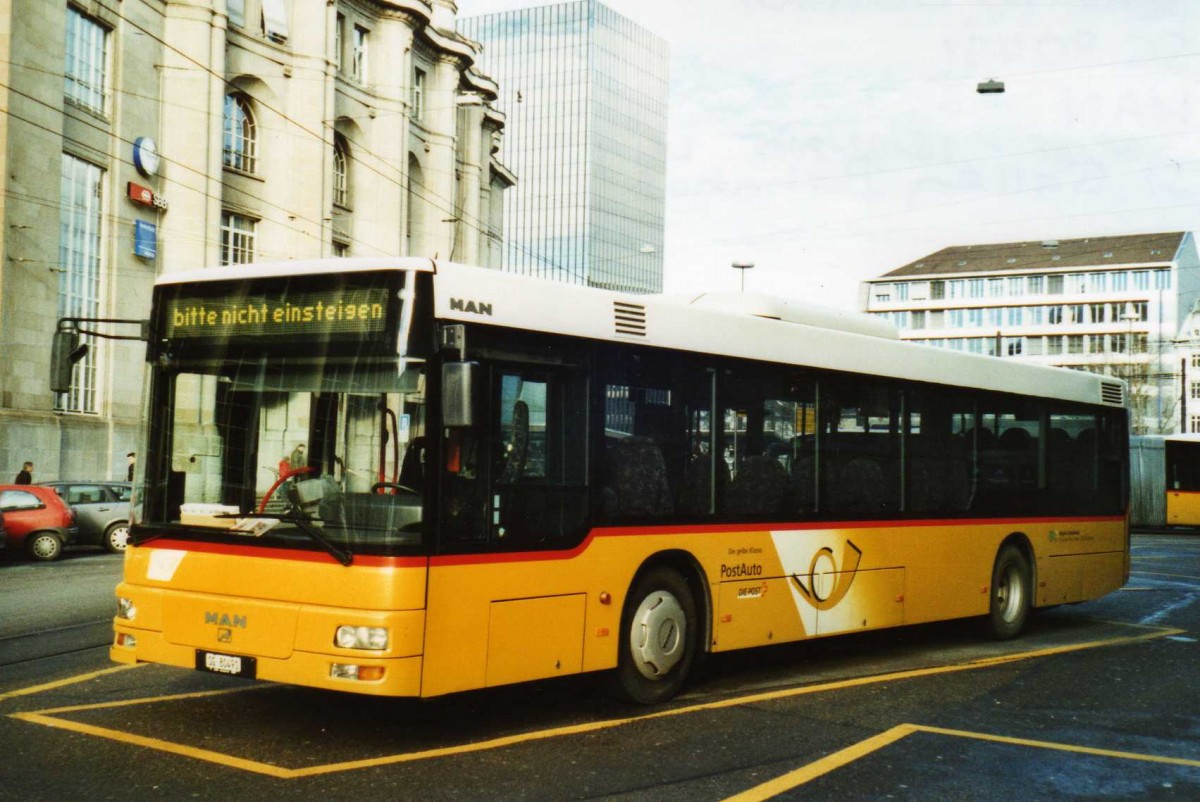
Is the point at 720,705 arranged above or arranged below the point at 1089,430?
below

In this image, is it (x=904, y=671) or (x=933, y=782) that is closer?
(x=933, y=782)

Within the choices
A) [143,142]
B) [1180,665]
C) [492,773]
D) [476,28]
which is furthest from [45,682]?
[476,28]

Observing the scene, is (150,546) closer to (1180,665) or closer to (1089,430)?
(1180,665)

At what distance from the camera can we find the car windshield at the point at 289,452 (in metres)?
6.81

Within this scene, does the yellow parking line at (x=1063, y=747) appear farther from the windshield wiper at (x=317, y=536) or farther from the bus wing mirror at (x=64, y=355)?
the bus wing mirror at (x=64, y=355)

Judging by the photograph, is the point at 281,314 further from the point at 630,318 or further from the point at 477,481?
the point at 630,318

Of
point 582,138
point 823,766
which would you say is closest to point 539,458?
point 823,766

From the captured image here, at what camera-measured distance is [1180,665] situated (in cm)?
1093

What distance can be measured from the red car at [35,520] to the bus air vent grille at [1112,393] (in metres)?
15.9

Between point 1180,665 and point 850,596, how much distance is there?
308 centimetres

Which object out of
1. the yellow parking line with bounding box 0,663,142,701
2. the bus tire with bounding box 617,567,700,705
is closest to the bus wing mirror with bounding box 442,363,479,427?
the bus tire with bounding box 617,567,700,705

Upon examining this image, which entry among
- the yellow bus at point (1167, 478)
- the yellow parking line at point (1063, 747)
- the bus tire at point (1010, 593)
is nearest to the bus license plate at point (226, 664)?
the yellow parking line at point (1063, 747)

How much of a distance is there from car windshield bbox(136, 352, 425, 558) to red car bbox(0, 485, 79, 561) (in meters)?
14.3

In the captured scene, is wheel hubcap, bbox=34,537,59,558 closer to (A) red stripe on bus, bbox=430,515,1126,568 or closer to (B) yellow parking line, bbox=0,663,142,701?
(B) yellow parking line, bbox=0,663,142,701
